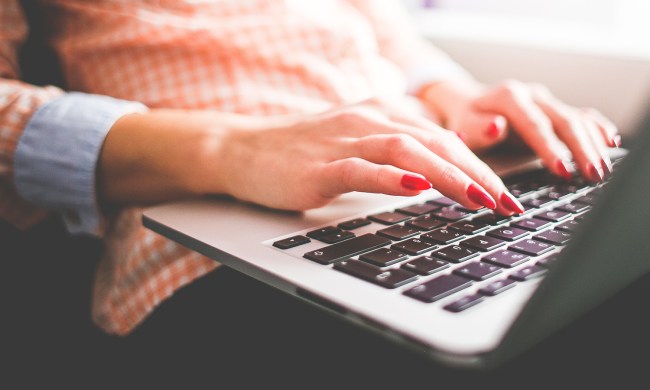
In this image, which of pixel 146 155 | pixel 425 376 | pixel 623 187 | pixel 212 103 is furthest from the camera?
pixel 212 103

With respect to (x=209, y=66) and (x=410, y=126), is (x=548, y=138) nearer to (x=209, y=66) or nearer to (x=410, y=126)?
(x=410, y=126)

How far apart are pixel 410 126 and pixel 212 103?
0.85ft

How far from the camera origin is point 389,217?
47 centimetres

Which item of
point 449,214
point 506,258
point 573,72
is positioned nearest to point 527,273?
point 506,258

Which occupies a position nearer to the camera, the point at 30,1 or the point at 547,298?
the point at 547,298

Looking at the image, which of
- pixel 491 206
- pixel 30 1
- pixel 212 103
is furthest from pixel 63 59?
pixel 491 206

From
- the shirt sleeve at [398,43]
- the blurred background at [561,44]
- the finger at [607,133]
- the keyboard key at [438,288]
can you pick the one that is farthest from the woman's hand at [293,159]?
the blurred background at [561,44]

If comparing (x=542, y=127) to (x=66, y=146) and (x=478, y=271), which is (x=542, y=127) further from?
(x=66, y=146)

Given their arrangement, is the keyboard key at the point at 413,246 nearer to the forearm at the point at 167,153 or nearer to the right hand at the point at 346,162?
the right hand at the point at 346,162

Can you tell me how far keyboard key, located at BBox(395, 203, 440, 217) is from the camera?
487 millimetres

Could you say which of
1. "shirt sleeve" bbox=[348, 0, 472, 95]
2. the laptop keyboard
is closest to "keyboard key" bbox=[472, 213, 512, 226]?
the laptop keyboard

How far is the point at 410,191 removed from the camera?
0.44 m

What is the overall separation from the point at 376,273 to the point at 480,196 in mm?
133

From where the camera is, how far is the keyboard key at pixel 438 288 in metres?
0.33
